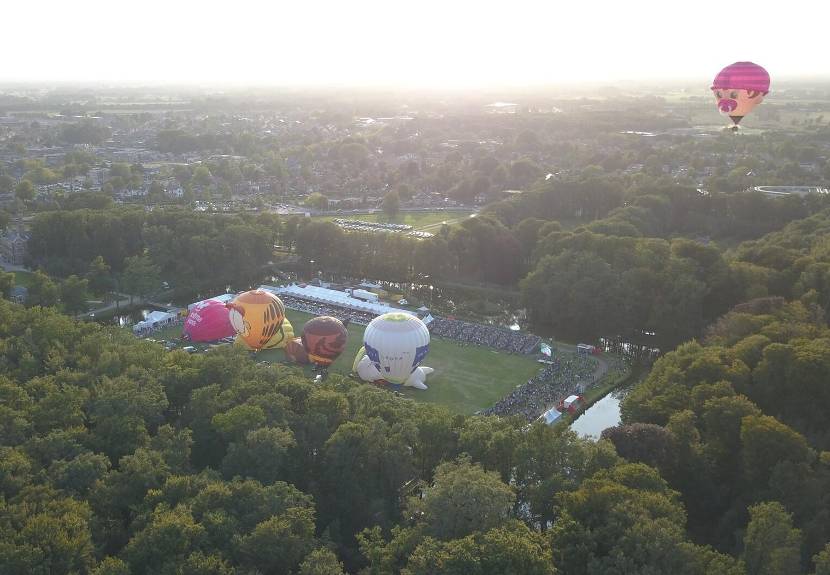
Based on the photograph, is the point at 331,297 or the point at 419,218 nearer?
the point at 331,297

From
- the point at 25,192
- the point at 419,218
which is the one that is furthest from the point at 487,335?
the point at 25,192

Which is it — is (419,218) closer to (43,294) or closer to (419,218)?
(419,218)

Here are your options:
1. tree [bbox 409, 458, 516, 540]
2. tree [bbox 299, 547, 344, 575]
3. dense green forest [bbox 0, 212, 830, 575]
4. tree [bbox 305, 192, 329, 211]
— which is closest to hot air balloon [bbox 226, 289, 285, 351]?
dense green forest [bbox 0, 212, 830, 575]

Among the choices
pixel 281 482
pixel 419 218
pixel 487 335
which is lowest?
pixel 419 218

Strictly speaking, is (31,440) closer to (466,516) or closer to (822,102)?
(466,516)

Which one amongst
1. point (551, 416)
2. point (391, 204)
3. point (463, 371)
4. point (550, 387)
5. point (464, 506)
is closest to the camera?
point (464, 506)

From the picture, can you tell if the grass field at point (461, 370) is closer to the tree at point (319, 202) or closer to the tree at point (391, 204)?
the tree at point (391, 204)

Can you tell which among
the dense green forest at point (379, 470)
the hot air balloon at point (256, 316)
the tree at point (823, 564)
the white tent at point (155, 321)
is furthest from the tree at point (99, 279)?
the tree at point (823, 564)

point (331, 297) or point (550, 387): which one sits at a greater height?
point (331, 297)
